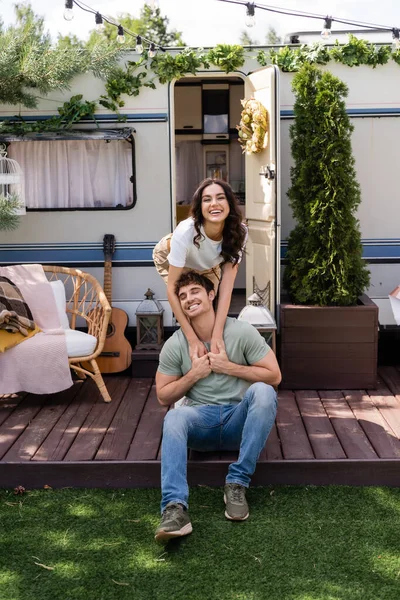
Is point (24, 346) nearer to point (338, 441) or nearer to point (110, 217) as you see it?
point (110, 217)

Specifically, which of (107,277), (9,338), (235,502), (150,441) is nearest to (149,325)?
(107,277)

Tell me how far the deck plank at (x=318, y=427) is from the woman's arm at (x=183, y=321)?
88 cm

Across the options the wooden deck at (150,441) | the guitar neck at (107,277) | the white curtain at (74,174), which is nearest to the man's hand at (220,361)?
the wooden deck at (150,441)

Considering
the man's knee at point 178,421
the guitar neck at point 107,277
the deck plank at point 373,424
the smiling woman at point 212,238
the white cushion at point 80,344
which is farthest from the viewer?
the guitar neck at point 107,277

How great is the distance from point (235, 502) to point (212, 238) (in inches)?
54.9

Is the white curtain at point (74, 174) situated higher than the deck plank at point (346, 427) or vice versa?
the white curtain at point (74, 174)

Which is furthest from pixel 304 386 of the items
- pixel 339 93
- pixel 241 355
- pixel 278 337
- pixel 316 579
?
pixel 316 579

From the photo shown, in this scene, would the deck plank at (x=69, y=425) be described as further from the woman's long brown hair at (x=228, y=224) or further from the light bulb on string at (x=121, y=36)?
the light bulb on string at (x=121, y=36)

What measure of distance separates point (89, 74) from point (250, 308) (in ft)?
7.42

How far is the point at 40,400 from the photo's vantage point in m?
5.03

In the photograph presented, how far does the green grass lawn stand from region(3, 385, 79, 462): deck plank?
0.99ft

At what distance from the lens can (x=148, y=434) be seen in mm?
4293

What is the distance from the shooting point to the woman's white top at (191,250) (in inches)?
155

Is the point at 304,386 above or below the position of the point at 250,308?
below
